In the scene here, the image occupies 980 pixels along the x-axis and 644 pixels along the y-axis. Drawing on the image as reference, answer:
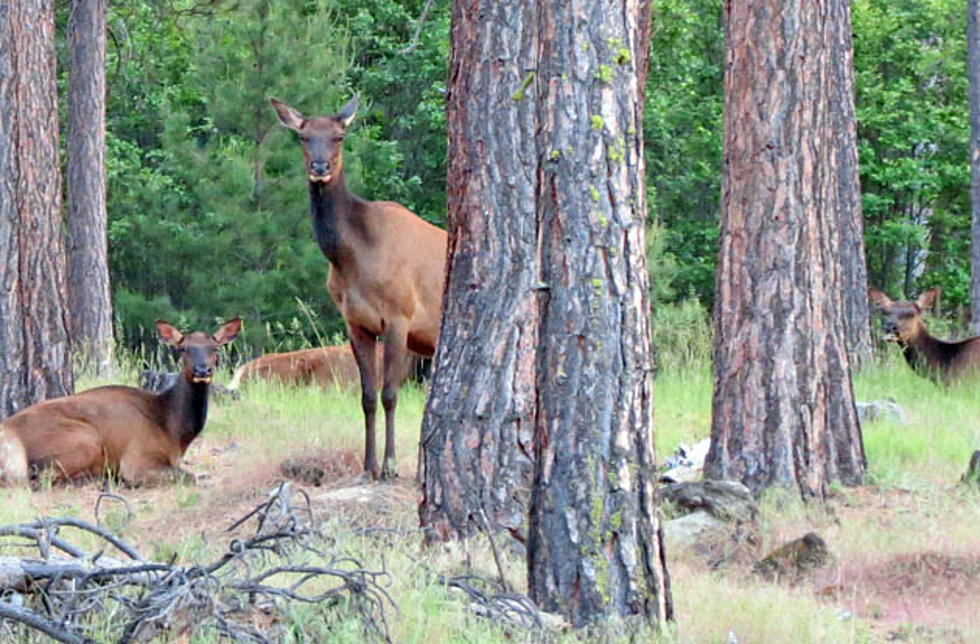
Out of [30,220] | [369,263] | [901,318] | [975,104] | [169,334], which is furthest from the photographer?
[975,104]

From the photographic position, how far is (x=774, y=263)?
1027 centimetres

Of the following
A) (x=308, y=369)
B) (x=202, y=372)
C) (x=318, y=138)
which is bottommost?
(x=308, y=369)

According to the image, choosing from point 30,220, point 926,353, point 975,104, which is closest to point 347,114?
point 30,220

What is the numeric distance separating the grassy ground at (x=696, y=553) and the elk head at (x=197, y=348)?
732mm

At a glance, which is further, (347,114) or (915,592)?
(347,114)

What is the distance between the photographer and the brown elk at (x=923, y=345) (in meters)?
16.2

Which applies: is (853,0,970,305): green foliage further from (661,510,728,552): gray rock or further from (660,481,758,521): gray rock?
(661,510,728,552): gray rock

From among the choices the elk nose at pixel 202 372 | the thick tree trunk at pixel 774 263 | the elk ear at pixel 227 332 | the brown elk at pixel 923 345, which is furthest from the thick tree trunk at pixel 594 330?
the brown elk at pixel 923 345

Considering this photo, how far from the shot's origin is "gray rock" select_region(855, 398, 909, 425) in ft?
43.2

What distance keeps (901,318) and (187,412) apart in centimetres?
808

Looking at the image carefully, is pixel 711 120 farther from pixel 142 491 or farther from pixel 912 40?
pixel 142 491

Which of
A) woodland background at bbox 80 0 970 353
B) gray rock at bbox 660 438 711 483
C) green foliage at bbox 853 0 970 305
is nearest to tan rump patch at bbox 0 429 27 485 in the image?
gray rock at bbox 660 438 711 483

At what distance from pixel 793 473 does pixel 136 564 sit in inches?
211

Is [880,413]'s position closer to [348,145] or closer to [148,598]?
[148,598]
